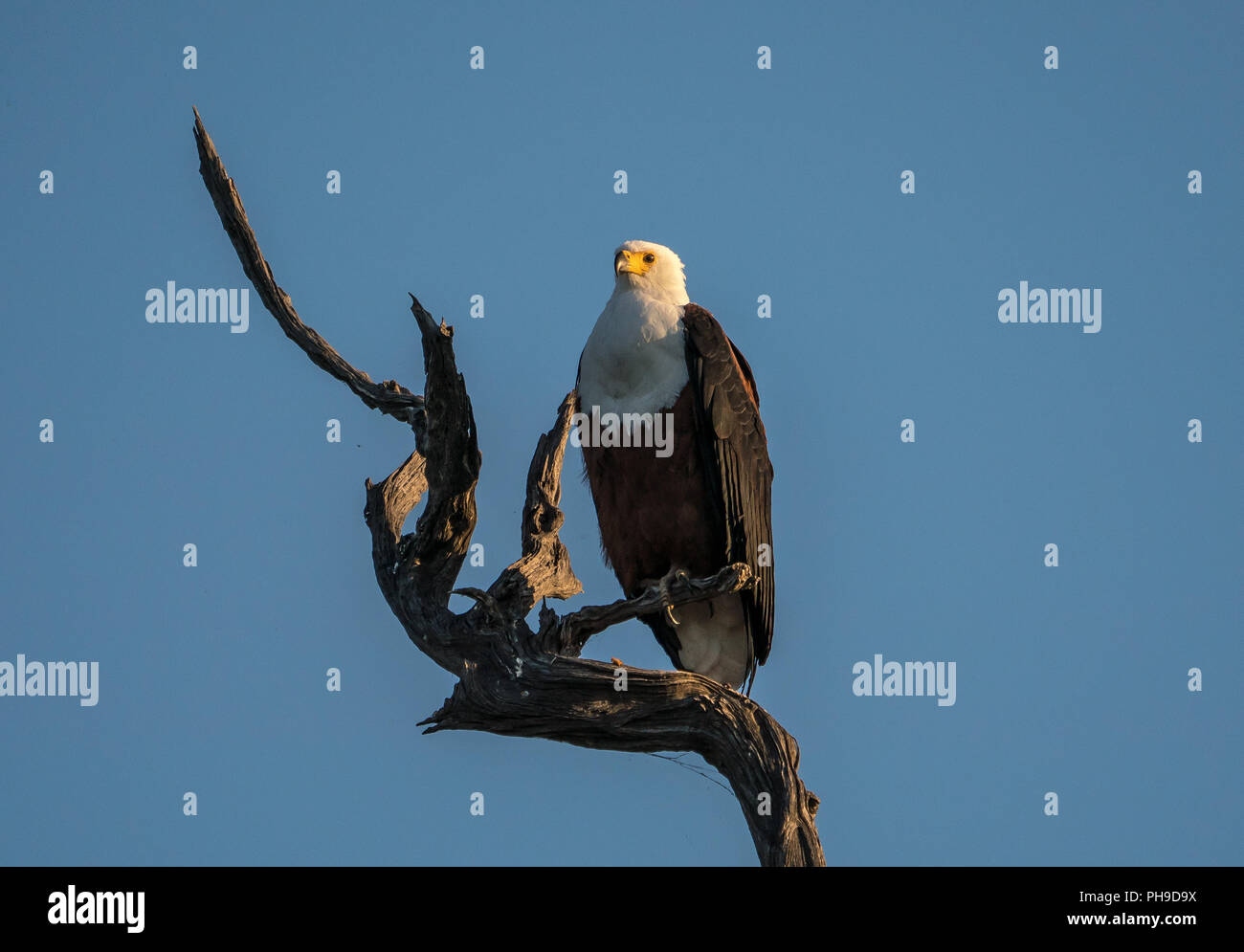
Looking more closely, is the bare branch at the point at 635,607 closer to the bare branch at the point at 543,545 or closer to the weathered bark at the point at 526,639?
the weathered bark at the point at 526,639

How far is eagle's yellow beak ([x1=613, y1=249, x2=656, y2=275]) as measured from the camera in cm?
796

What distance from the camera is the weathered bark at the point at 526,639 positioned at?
641cm

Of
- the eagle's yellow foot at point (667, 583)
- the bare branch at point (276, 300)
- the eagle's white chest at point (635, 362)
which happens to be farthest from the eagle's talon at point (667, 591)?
the bare branch at point (276, 300)

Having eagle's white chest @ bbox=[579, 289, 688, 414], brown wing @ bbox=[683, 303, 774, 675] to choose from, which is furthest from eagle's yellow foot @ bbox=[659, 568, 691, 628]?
eagle's white chest @ bbox=[579, 289, 688, 414]

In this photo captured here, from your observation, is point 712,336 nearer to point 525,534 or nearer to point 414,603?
point 525,534

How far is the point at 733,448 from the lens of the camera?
25.3ft

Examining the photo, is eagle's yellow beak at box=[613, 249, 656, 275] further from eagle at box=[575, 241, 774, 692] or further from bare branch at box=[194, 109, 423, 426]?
bare branch at box=[194, 109, 423, 426]

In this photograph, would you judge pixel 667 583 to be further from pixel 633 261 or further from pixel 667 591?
pixel 633 261

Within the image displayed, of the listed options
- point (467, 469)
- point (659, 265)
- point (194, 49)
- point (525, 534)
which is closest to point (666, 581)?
point (525, 534)

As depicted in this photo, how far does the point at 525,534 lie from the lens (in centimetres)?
707

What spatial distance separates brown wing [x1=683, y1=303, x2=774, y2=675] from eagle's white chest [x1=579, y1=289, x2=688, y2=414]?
91mm

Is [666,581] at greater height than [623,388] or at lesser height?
lesser

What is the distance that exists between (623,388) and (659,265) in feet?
2.70

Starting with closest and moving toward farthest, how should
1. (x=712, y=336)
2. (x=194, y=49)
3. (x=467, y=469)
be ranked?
1. (x=467, y=469)
2. (x=712, y=336)
3. (x=194, y=49)
